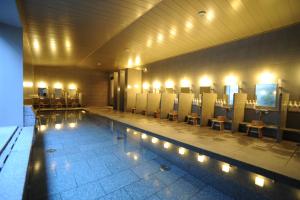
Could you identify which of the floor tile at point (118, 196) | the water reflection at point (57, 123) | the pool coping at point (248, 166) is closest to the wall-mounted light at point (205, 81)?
the pool coping at point (248, 166)

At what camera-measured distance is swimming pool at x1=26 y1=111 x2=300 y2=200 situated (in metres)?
2.19

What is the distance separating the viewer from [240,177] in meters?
2.66

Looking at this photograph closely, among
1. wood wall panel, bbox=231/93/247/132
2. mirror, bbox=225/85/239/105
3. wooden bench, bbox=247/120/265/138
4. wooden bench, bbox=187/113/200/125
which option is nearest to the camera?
wooden bench, bbox=247/120/265/138

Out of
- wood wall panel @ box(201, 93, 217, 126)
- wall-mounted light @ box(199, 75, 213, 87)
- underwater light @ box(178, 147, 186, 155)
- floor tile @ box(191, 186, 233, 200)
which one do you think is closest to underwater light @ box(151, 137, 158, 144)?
underwater light @ box(178, 147, 186, 155)

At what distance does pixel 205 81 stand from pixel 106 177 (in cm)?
599

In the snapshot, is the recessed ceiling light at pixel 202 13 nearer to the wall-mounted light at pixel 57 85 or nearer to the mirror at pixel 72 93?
the mirror at pixel 72 93

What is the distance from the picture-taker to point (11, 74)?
3.99 m

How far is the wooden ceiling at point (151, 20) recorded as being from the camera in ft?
12.1

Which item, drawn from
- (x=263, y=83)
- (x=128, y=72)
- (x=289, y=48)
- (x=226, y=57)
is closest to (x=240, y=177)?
(x=263, y=83)

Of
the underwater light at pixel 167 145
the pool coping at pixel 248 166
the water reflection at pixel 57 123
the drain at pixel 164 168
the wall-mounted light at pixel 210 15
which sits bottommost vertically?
the water reflection at pixel 57 123

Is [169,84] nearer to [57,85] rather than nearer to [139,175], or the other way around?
[139,175]

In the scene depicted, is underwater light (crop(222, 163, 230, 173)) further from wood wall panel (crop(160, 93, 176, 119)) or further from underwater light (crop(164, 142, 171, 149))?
wood wall panel (crop(160, 93, 176, 119))

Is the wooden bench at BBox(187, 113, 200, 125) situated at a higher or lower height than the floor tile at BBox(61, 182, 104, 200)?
higher

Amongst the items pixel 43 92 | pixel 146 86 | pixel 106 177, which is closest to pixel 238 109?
pixel 106 177
